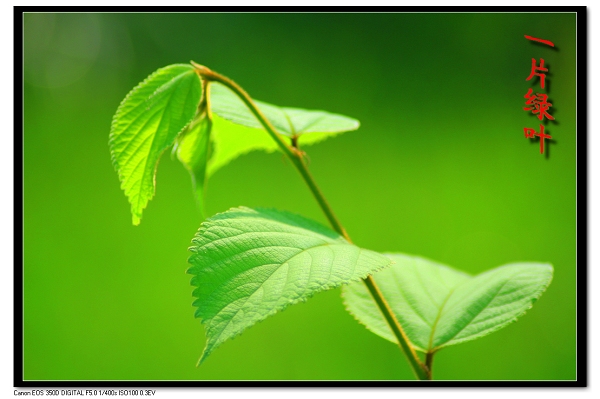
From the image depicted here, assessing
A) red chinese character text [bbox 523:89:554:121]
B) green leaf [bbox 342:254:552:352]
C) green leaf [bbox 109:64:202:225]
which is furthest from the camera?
red chinese character text [bbox 523:89:554:121]

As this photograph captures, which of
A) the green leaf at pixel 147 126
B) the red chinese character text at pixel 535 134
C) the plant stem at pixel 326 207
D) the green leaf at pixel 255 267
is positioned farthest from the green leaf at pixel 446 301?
the red chinese character text at pixel 535 134

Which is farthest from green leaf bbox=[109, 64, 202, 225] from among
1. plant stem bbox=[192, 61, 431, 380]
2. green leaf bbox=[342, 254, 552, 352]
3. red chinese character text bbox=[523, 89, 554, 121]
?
red chinese character text bbox=[523, 89, 554, 121]

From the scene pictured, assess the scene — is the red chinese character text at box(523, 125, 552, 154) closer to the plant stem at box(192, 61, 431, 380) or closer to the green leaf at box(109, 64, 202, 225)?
the plant stem at box(192, 61, 431, 380)

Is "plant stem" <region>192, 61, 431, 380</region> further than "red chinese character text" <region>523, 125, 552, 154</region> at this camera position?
No

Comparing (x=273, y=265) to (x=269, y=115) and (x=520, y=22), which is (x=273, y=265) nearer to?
(x=269, y=115)

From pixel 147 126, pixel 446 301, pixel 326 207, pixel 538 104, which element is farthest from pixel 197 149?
pixel 538 104

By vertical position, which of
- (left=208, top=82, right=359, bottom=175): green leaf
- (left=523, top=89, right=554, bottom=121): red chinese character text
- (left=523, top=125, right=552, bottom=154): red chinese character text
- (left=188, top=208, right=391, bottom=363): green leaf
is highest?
(left=523, top=89, right=554, bottom=121): red chinese character text
